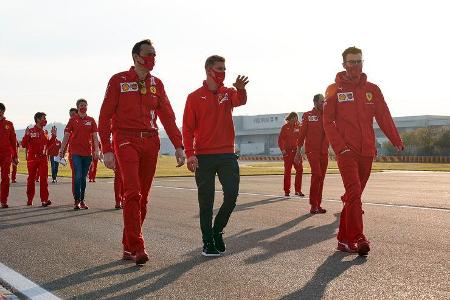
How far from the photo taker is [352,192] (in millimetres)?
6172

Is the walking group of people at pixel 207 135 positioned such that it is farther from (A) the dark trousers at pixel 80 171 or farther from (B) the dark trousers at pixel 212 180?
(A) the dark trousers at pixel 80 171

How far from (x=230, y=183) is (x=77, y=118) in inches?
257

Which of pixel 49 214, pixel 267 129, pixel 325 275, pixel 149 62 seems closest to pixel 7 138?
pixel 49 214

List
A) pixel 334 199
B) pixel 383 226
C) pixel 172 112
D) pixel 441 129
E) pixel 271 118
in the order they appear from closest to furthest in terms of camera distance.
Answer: pixel 172 112
pixel 383 226
pixel 334 199
pixel 441 129
pixel 271 118

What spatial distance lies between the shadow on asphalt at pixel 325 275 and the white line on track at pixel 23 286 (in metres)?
1.75

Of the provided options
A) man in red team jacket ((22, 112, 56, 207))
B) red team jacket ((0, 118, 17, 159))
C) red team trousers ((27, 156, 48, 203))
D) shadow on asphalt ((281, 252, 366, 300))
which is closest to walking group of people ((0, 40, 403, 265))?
shadow on asphalt ((281, 252, 366, 300))

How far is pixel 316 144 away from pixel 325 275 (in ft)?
20.0

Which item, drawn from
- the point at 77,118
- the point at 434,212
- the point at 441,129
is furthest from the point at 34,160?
the point at 441,129

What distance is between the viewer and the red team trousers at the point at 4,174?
39.1 ft

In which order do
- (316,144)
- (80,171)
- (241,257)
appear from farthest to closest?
(80,171)
(316,144)
(241,257)

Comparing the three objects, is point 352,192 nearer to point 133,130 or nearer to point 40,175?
point 133,130

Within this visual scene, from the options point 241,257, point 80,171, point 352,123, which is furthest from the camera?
point 80,171

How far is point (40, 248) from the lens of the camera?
6605 millimetres

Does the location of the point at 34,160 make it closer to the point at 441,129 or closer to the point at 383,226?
the point at 383,226
